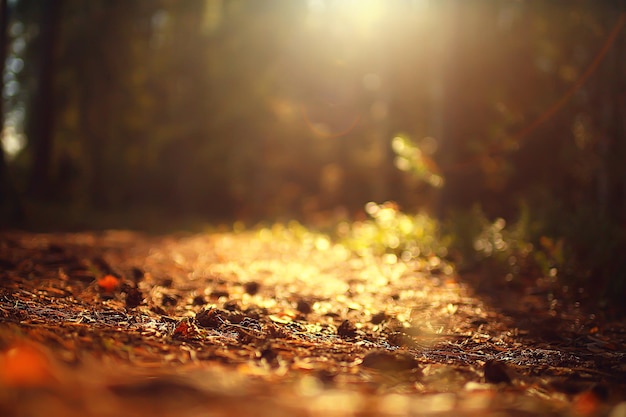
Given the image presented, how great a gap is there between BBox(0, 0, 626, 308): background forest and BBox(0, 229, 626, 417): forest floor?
1.40 m

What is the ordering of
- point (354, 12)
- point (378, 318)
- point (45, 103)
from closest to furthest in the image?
point (378, 318)
point (45, 103)
point (354, 12)

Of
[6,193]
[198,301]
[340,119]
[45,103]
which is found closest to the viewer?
[198,301]

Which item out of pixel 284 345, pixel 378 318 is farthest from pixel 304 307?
pixel 284 345

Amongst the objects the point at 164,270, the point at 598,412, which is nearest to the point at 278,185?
the point at 164,270

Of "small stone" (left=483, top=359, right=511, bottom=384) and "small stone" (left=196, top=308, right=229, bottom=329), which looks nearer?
"small stone" (left=483, top=359, right=511, bottom=384)

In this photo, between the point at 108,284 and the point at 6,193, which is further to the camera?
the point at 6,193

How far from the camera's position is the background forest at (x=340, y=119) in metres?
7.73

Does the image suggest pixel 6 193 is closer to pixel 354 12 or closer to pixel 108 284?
pixel 108 284

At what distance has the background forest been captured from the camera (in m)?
7.73

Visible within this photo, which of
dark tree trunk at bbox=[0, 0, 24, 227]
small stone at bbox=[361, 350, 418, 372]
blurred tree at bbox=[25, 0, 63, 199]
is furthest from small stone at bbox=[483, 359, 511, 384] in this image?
blurred tree at bbox=[25, 0, 63, 199]

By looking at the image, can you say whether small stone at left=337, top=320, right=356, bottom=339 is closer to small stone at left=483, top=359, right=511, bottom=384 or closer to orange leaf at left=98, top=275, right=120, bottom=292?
small stone at left=483, top=359, right=511, bottom=384

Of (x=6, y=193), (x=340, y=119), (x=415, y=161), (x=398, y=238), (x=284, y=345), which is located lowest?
(x=284, y=345)

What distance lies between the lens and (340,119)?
2692 cm

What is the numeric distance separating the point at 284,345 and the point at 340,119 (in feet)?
80.0
